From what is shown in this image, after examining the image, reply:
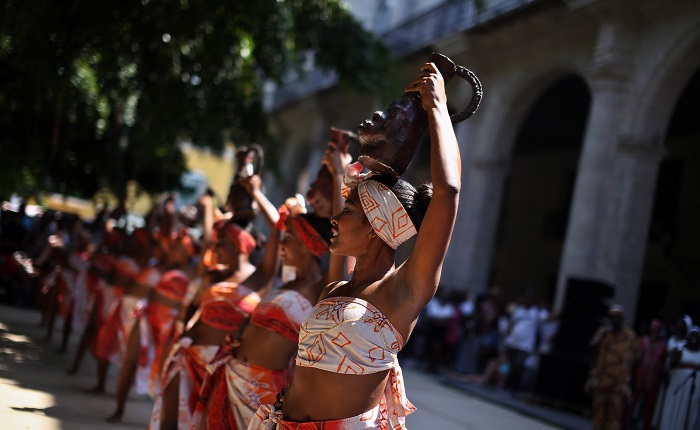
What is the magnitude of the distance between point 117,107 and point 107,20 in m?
4.30

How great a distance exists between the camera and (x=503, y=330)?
15.2 metres

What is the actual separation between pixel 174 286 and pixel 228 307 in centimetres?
259

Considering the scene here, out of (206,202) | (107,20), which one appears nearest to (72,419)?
(206,202)

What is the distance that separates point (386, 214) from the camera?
3064 millimetres

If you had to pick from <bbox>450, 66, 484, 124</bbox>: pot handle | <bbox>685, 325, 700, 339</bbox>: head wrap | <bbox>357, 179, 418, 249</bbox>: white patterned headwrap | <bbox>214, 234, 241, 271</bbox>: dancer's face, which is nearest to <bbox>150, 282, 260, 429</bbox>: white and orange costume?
<bbox>214, 234, 241, 271</bbox>: dancer's face

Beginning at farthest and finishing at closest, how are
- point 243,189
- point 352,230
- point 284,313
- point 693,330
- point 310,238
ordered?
point 693,330, point 243,189, point 310,238, point 284,313, point 352,230

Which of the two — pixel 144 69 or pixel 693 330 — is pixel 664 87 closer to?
pixel 693 330

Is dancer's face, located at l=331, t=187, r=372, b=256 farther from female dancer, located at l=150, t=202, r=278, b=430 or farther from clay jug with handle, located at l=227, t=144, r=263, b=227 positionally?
clay jug with handle, located at l=227, t=144, r=263, b=227

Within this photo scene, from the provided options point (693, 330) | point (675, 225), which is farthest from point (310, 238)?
point (675, 225)

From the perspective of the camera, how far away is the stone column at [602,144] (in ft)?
43.7

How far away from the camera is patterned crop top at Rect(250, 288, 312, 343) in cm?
438

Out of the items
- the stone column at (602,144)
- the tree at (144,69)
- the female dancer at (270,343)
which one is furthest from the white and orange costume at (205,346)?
the stone column at (602,144)

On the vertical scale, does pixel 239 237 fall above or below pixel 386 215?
below

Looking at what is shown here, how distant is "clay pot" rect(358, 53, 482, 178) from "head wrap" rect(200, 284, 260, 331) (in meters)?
2.30
